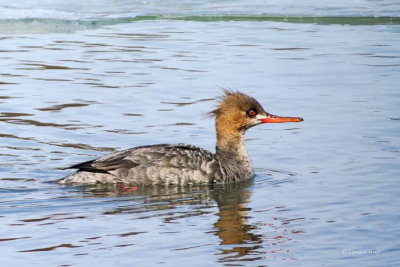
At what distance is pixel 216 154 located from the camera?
11289 millimetres

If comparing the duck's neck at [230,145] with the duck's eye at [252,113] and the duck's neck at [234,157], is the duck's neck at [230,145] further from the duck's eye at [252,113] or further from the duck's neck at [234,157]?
the duck's eye at [252,113]

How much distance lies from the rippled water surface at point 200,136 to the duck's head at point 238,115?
20.7 inches

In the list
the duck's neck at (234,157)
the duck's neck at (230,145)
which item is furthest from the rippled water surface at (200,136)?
the duck's neck at (230,145)

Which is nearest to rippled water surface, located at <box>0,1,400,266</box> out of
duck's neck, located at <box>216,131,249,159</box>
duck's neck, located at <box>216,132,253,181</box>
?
duck's neck, located at <box>216,132,253,181</box>

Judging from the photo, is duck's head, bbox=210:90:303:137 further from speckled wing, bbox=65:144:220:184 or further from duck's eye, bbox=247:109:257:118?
speckled wing, bbox=65:144:220:184

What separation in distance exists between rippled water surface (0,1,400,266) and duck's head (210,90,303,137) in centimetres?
52

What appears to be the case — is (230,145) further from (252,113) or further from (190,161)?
(190,161)

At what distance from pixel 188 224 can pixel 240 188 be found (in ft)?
6.57

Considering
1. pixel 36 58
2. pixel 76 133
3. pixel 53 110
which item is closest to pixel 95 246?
pixel 76 133

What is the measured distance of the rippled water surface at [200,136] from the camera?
814 centimetres

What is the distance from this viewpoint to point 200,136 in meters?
12.7

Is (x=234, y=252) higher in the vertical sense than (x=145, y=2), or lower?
lower

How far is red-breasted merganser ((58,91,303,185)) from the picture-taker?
10.6 meters

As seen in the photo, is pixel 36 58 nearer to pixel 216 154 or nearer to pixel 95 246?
pixel 216 154
